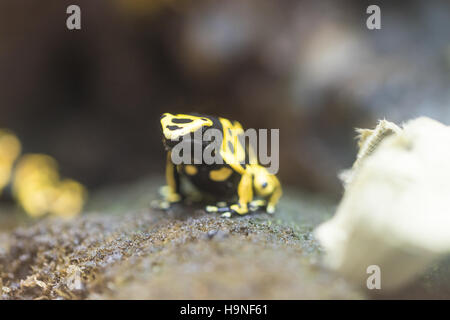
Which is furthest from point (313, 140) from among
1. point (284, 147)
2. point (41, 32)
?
point (41, 32)

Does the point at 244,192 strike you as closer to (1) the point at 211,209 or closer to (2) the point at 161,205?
(1) the point at 211,209

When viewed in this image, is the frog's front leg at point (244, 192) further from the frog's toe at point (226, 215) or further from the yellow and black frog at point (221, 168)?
the frog's toe at point (226, 215)

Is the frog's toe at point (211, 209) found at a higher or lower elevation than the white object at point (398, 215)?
lower

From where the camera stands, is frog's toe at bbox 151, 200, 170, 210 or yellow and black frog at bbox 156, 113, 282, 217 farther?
frog's toe at bbox 151, 200, 170, 210

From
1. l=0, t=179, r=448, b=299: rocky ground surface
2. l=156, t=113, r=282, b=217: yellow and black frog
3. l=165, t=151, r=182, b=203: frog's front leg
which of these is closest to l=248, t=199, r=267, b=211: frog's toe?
l=156, t=113, r=282, b=217: yellow and black frog

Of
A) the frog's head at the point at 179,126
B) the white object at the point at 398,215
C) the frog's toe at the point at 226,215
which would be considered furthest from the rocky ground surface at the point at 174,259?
the frog's head at the point at 179,126

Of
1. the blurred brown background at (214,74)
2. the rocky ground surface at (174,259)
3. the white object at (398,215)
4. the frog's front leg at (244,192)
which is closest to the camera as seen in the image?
the white object at (398,215)

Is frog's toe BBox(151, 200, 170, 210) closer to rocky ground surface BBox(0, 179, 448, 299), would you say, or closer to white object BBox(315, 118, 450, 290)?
rocky ground surface BBox(0, 179, 448, 299)
